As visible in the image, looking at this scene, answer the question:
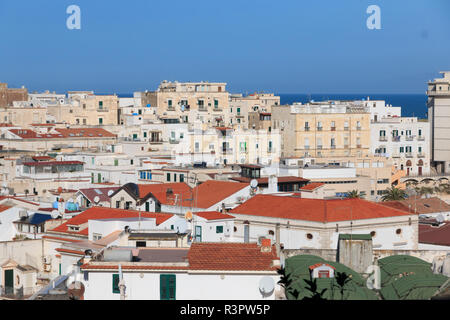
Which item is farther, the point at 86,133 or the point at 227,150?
→ the point at 86,133

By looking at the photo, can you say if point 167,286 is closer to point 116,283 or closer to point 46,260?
point 116,283

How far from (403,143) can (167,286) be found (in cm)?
4980

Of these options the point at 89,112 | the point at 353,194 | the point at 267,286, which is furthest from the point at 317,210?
the point at 89,112

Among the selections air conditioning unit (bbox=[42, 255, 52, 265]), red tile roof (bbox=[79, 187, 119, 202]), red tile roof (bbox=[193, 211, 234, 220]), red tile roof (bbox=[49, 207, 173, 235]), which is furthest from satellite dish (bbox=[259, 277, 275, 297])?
red tile roof (bbox=[79, 187, 119, 202])

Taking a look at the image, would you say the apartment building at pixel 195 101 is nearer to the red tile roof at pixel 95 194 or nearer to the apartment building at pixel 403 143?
the apartment building at pixel 403 143

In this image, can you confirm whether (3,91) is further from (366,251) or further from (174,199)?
(366,251)

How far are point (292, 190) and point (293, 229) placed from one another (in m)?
12.4

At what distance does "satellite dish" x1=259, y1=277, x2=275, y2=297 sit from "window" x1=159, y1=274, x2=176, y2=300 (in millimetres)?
1737

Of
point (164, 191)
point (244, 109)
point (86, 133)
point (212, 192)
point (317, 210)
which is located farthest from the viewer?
point (244, 109)

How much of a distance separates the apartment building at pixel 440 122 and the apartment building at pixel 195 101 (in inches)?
636

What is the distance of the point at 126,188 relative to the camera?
37406 mm

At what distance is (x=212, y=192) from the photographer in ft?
118

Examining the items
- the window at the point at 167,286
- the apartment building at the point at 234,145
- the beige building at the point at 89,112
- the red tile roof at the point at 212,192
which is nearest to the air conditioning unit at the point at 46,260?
the red tile roof at the point at 212,192
